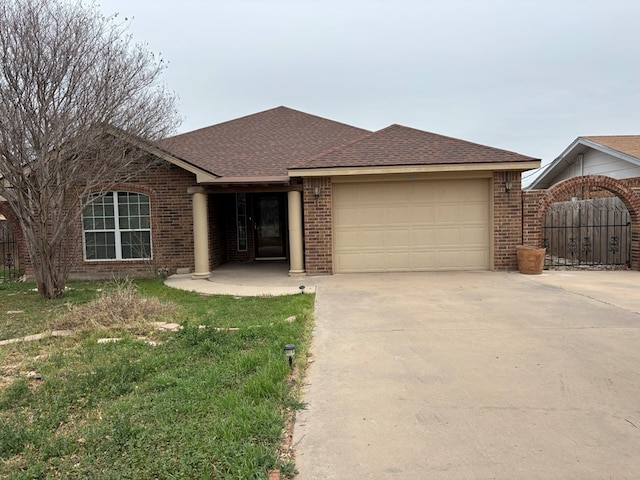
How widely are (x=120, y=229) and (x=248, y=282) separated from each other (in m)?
4.23

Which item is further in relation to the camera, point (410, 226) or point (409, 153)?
point (410, 226)

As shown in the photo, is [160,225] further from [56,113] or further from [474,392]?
[474,392]

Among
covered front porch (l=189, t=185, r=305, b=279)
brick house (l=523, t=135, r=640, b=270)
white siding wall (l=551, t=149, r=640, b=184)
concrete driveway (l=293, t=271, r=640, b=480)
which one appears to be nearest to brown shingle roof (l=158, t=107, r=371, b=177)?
covered front porch (l=189, t=185, r=305, b=279)

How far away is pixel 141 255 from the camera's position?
39.5 ft

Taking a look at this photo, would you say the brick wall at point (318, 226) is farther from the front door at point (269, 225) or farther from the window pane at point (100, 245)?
the window pane at point (100, 245)

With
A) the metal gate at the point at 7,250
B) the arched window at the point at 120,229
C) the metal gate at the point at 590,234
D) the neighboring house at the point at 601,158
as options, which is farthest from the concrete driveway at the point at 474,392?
the metal gate at the point at 7,250

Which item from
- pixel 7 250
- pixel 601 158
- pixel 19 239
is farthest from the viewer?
pixel 601 158

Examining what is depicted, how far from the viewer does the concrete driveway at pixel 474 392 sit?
282 centimetres

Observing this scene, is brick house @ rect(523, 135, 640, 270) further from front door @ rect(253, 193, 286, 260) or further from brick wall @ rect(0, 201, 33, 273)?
brick wall @ rect(0, 201, 33, 273)

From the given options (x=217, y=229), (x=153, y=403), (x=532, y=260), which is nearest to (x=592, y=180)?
(x=532, y=260)

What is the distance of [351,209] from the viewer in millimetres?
11344

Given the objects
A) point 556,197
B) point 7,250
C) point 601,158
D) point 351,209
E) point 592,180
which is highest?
point 601,158

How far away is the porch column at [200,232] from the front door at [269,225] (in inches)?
143

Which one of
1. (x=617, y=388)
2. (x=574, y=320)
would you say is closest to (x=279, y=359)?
(x=617, y=388)
